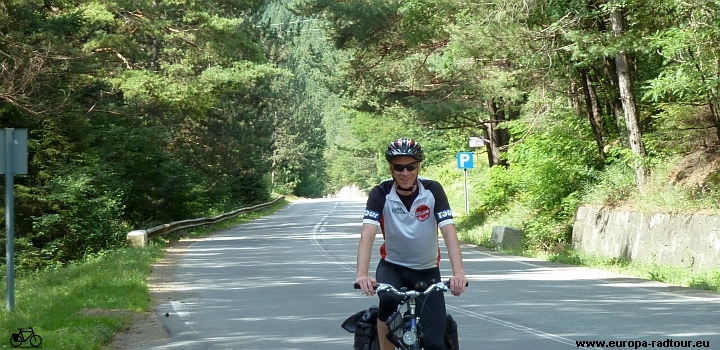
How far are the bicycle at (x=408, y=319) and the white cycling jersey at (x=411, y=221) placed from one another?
0.32 meters

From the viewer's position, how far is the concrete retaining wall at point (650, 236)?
59.3 ft

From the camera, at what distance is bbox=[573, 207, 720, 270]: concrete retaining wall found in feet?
59.3

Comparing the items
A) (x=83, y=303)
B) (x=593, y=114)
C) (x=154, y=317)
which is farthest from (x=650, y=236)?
(x=83, y=303)

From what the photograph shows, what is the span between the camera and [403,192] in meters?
6.64

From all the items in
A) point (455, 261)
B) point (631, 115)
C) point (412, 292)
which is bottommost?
point (412, 292)

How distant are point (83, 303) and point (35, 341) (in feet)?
13.1

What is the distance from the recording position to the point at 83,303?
14.6 metres

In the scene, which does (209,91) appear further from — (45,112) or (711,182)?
(711,182)

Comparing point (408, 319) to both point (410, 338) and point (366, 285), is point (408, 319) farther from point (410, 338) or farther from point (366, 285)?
point (366, 285)

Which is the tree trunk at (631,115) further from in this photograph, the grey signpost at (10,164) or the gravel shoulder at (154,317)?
the grey signpost at (10,164)

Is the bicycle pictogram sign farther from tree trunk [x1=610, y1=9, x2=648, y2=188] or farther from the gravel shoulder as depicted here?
tree trunk [x1=610, y1=9, x2=648, y2=188]

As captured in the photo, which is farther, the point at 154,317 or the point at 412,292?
the point at 154,317

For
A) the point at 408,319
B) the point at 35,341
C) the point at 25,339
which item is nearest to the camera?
the point at 408,319

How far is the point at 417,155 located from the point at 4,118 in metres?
22.9
